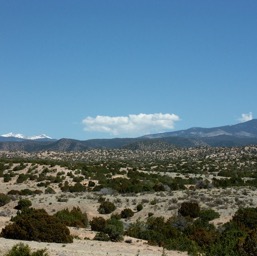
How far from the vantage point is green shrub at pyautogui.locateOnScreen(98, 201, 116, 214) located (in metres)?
34.4

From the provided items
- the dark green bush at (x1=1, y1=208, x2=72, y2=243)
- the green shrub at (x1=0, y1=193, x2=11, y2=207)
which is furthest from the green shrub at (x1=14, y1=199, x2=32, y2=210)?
the dark green bush at (x1=1, y1=208, x2=72, y2=243)

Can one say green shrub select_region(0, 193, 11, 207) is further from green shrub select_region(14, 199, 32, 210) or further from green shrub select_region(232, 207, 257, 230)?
green shrub select_region(232, 207, 257, 230)

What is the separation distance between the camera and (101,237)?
71.5ft

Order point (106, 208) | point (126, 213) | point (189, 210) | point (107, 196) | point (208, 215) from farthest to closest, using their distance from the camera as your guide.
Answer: point (107, 196) → point (106, 208) → point (126, 213) → point (189, 210) → point (208, 215)

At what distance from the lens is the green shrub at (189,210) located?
1215 inches

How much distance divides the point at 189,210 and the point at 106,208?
6902 millimetres

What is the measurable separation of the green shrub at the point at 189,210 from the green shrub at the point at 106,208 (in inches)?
229

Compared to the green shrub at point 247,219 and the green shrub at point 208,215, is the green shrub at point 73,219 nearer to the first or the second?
the green shrub at point 208,215

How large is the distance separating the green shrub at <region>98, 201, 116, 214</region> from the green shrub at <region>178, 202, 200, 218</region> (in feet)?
19.1

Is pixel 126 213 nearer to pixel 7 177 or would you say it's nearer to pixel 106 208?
pixel 106 208

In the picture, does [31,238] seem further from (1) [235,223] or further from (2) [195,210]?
(2) [195,210]

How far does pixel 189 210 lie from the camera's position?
31047 mm

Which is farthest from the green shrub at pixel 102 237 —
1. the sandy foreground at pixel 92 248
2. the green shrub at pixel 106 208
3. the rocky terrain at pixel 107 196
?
the green shrub at pixel 106 208

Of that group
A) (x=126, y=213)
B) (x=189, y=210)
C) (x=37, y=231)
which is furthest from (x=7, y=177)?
(x=37, y=231)
